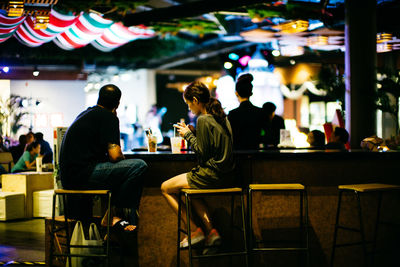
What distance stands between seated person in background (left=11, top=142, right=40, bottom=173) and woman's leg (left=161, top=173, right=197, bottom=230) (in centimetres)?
532

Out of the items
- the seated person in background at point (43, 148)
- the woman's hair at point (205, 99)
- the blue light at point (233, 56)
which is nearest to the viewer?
the woman's hair at point (205, 99)

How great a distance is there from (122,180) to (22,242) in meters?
2.55

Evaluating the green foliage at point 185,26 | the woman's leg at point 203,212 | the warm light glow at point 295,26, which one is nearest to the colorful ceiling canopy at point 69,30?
the green foliage at point 185,26

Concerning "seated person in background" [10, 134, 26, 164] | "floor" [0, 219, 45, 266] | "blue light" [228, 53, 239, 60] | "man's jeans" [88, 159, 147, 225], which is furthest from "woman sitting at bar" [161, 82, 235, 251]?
"blue light" [228, 53, 239, 60]

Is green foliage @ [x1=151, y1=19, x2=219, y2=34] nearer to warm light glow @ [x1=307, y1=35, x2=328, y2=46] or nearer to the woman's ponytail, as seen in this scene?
warm light glow @ [x1=307, y1=35, x2=328, y2=46]

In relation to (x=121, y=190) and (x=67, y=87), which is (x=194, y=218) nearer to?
(x=121, y=190)

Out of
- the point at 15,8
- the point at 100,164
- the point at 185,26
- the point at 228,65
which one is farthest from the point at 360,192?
the point at 228,65

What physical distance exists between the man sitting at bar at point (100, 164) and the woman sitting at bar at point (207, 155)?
0.27m

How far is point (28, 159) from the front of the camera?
8789 millimetres

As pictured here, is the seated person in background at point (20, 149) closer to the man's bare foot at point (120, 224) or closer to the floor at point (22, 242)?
the floor at point (22, 242)

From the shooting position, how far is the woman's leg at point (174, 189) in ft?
12.9

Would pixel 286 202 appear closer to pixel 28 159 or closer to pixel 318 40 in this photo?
pixel 318 40

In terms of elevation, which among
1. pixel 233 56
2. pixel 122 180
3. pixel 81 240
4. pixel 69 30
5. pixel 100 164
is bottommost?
pixel 81 240

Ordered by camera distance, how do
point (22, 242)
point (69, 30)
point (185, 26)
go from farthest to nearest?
point (185, 26) → point (69, 30) → point (22, 242)
